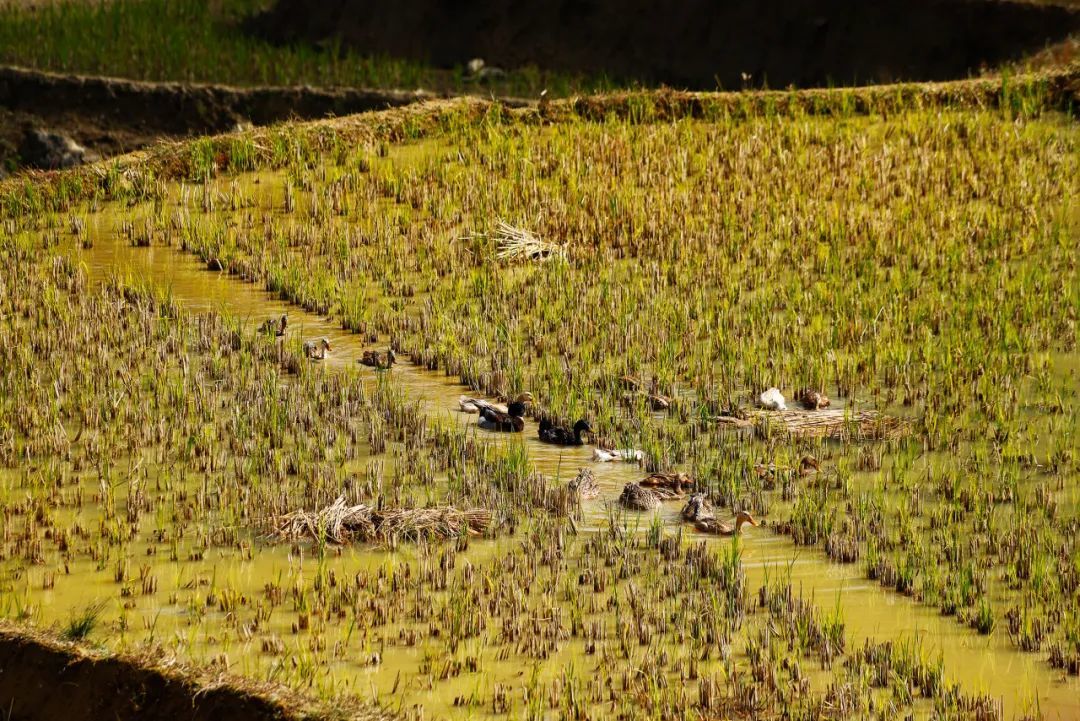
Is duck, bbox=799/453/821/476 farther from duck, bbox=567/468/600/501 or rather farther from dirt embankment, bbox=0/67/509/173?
dirt embankment, bbox=0/67/509/173

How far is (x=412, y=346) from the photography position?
6668 mm

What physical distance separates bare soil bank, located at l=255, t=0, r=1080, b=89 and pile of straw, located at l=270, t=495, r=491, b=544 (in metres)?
8.81

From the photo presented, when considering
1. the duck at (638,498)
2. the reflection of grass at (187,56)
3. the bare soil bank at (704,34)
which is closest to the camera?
the duck at (638,498)

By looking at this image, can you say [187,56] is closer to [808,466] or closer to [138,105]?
[138,105]

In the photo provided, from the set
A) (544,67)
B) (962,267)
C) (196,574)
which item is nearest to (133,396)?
(196,574)

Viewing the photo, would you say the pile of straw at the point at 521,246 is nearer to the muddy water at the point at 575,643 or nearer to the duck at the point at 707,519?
the muddy water at the point at 575,643

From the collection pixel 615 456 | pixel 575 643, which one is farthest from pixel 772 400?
pixel 575 643

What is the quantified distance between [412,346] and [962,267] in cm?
259

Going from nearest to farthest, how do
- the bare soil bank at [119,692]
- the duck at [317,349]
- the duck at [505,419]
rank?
the bare soil bank at [119,692], the duck at [505,419], the duck at [317,349]

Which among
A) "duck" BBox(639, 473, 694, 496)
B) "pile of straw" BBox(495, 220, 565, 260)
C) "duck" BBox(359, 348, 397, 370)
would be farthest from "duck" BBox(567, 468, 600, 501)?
"pile of straw" BBox(495, 220, 565, 260)

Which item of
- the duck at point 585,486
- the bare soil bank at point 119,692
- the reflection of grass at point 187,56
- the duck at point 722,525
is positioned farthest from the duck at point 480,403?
the reflection of grass at point 187,56

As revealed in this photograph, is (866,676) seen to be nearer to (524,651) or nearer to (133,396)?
(524,651)

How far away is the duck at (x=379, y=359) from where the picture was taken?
643 cm

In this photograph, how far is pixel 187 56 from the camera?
14.0 m
